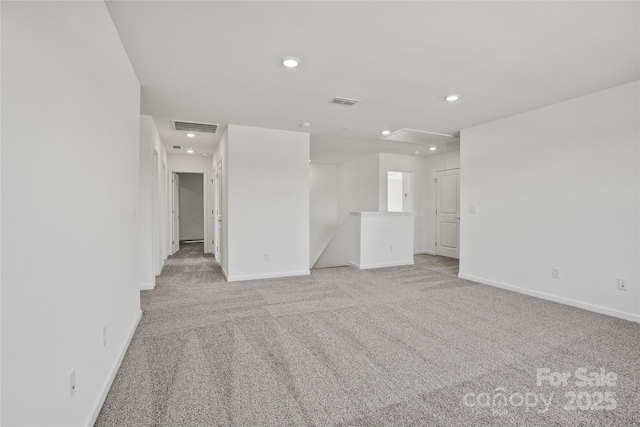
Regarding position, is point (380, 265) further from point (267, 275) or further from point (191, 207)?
point (191, 207)

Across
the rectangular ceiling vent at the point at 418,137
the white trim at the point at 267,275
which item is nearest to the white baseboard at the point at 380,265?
the white trim at the point at 267,275

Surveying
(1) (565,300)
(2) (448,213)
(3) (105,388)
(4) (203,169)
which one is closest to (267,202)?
(3) (105,388)

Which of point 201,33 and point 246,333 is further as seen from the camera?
point 246,333

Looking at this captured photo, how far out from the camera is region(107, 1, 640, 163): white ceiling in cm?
198

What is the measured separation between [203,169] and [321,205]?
3.33 meters

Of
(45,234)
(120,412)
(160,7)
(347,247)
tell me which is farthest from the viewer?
(347,247)

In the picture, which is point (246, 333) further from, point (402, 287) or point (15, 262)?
point (402, 287)

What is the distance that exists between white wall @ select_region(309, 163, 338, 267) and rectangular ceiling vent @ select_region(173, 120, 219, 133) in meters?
4.14

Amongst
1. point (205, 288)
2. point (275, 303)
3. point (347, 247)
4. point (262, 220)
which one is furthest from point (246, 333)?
point (347, 247)

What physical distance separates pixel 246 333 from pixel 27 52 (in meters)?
2.38

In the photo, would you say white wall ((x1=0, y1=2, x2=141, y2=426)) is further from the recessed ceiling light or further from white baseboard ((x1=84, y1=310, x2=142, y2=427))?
the recessed ceiling light

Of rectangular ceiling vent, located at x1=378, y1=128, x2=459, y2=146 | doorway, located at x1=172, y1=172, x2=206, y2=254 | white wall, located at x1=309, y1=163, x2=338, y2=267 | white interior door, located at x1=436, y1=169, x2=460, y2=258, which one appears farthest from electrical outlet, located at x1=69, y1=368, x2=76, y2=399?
doorway, located at x1=172, y1=172, x2=206, y2=254

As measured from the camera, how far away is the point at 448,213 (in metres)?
7.27

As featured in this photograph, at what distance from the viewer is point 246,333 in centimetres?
274
